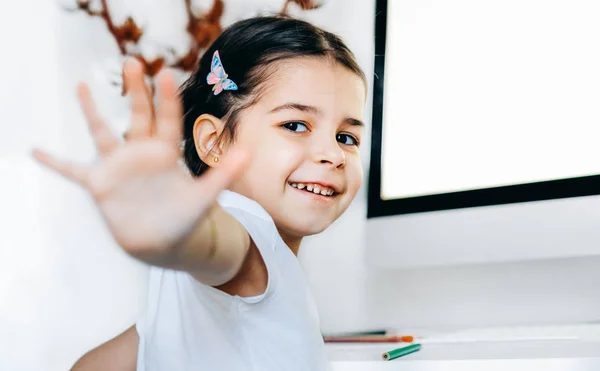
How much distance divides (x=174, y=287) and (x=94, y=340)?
417mm

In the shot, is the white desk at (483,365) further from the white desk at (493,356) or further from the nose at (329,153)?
the nose at (329,153)

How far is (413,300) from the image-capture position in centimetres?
72

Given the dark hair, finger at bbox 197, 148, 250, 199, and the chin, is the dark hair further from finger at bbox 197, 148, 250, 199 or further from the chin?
finger at bbox 197, 148, 250, 199

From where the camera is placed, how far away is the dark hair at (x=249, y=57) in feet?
1.70

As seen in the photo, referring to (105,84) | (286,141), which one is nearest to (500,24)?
(286,141)

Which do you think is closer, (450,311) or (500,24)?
(500,24)

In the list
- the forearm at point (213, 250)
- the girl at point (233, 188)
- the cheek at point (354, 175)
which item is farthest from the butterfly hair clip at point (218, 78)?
the forearm at point (213, 250)

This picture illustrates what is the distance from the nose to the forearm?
0.53 feet

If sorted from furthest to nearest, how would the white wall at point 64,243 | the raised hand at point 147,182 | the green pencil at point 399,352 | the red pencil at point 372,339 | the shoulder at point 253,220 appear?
1. the white wall at point 64,243
2. the red pencil at point 372,339
3. the green pencil at point 399,352
4. the shoulder at point 253,220
5. the raised hand at point 147,182

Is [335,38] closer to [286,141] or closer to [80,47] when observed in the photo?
[286,141]

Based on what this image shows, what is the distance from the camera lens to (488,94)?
0.58 metres

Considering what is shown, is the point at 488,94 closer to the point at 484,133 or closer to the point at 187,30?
the point at 484,133

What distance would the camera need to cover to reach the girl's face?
19.0 inches

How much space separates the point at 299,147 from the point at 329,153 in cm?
2
